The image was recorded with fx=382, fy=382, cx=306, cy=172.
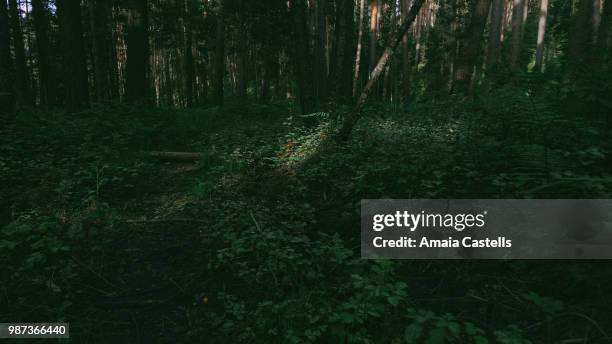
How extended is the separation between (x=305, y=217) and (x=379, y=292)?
7.44 ft

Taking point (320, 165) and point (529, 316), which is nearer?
point (529, 316)

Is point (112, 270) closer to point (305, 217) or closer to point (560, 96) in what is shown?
point (305, 217)

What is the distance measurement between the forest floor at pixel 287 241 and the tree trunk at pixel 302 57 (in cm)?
185

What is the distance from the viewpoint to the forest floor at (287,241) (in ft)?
8.66

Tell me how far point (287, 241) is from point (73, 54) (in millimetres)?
9547

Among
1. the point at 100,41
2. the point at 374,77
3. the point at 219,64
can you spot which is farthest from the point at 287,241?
the point at 100,41

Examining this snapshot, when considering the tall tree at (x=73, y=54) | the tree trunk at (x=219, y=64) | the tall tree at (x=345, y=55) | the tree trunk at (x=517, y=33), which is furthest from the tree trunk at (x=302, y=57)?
the tree trunk at (x=517, y=33)

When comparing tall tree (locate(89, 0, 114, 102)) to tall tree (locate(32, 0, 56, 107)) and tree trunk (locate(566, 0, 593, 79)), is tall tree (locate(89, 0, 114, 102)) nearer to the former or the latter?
tall tree (locate(32, 0, 56, 107))

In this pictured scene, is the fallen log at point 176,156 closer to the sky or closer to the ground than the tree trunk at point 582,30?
closer to the ground

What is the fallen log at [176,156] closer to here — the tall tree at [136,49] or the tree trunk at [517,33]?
the tall tree at [136,49]

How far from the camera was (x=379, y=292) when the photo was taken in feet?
8.34

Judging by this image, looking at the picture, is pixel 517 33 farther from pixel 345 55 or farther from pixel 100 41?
pixel 100 41

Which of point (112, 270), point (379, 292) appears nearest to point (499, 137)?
point (379, 292)

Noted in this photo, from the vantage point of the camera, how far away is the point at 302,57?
914 centimetres
